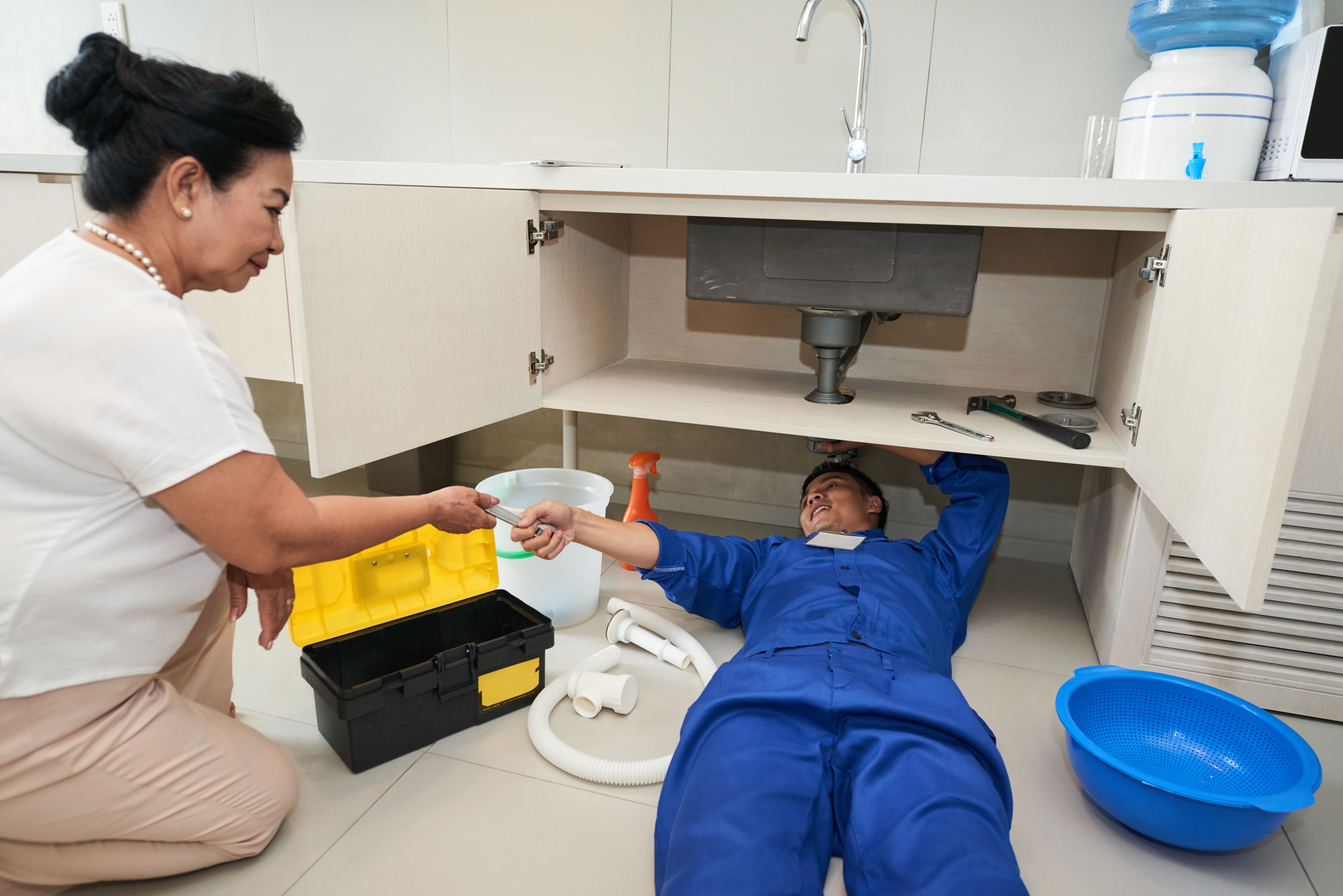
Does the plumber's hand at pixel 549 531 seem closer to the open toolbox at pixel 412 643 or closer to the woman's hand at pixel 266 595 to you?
the open toolbox at pixel 412 643

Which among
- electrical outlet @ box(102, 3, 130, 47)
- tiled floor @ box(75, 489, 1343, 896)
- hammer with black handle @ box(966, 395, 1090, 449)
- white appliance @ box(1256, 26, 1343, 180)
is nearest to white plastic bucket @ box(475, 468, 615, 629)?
tiled floor @ box(75, 489, 1343, 896)

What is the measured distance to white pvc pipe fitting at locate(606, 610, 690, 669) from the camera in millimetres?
1574

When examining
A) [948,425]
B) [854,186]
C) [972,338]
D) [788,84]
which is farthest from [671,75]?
[948,425]

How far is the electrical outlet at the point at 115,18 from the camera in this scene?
252cm

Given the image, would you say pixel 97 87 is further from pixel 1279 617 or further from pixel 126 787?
pixel 1279 617

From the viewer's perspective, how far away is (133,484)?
0.85m

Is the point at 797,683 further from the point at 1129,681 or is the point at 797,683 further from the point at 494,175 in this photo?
the point at 494,175

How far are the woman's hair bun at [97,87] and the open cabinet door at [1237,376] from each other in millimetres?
1207

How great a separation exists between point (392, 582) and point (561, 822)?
0.60 m

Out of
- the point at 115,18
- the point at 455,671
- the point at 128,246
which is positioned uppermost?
the point at 115,18

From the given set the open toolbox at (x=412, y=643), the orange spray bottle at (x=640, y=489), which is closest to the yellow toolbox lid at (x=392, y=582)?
the open toolbox at (x=412, y=643)

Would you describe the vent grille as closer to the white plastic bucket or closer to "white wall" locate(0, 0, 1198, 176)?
"white wall" locate(0, 0, 1198, 176)

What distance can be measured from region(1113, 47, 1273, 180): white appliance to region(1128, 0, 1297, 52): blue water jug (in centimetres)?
5

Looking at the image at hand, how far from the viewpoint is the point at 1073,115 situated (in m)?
1.80
